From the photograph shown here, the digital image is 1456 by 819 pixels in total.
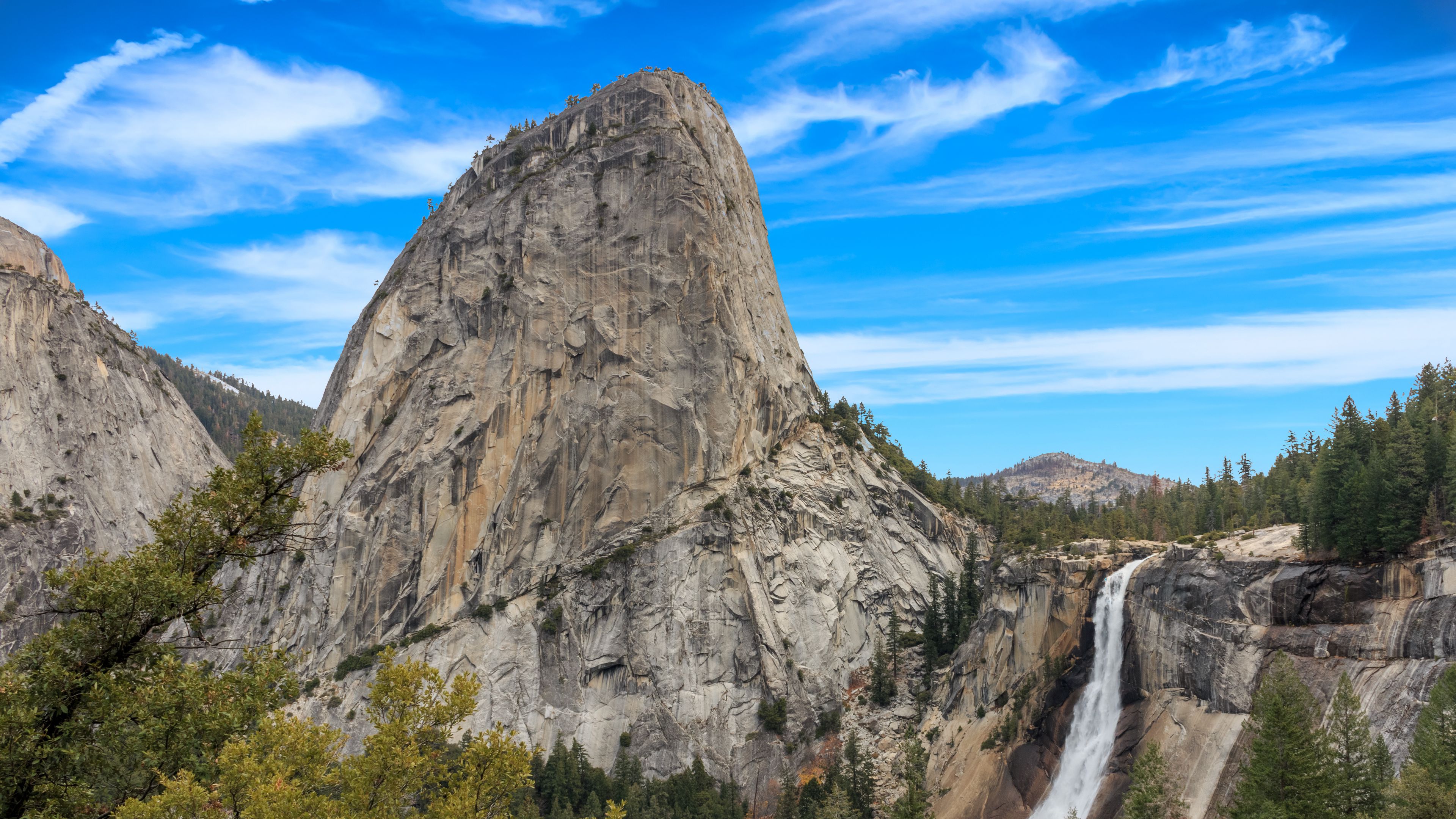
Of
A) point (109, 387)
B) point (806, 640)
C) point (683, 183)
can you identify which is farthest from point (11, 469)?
point (806, 640)

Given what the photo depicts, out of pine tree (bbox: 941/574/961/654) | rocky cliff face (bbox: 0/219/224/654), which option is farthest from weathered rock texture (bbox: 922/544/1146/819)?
rocky cliff face (bbox: 0/219/224/654)

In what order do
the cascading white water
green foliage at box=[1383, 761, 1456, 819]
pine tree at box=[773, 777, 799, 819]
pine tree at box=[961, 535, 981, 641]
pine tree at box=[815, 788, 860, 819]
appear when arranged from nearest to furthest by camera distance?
1. green foliage at box=[1383, 761, 1456, 819]
2. the cascading white water
3. pine tree at box=[815, 788, 860, 819]
4. pine tree at box=[773, 777, 799, 819]
5. pine tree at box=[961, 535, 981, 641]

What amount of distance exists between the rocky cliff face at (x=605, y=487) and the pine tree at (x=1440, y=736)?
2137 inches

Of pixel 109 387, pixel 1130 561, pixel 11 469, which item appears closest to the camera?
pixel 1130 561

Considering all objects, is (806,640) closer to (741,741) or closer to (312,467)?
(741,741)

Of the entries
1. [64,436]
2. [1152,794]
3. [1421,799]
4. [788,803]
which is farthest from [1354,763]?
[64,436]

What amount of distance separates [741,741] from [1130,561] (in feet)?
126

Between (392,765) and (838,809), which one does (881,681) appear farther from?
(392,765)

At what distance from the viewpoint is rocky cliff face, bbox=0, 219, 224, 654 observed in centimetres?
9725

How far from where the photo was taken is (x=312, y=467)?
14.7 metres

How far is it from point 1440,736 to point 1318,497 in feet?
72.8

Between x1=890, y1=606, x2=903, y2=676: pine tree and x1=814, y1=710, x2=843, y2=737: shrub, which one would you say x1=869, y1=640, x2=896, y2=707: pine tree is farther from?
x1=814, y1=710, x2=843, y2=737: shrub

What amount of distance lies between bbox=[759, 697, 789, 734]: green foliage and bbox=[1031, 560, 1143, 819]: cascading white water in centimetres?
2801

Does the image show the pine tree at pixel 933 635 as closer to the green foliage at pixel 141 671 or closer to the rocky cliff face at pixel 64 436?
the green foliage at pixel 141 671
